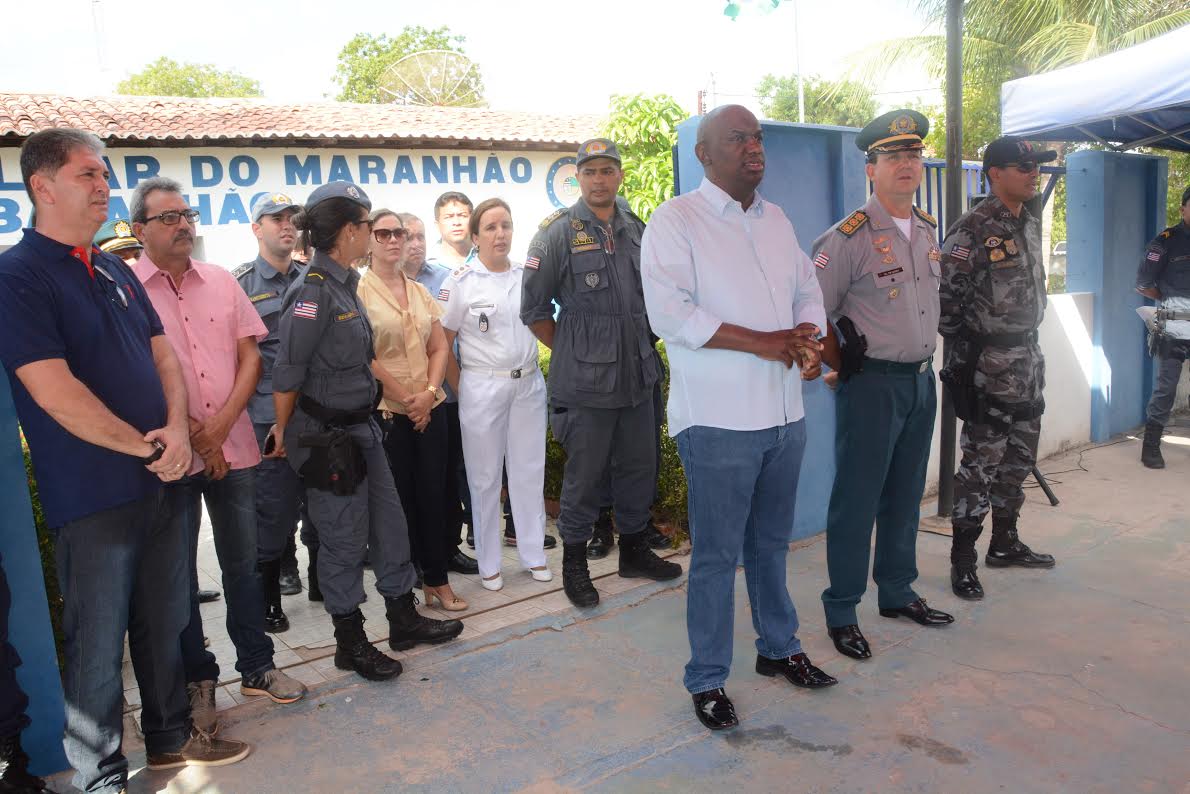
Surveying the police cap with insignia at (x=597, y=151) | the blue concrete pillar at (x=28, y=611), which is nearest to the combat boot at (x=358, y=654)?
the blue concrete pillar at (x=28, y=611)

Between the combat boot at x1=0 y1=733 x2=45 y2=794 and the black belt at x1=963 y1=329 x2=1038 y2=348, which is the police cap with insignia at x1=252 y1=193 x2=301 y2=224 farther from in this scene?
the black belt at x1=963 y1=329 x2=1038 y2=348

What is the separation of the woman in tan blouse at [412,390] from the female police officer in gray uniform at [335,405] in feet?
1.53

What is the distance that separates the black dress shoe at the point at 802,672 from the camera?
10.9 ft

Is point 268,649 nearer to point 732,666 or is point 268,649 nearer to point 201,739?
point 201,739

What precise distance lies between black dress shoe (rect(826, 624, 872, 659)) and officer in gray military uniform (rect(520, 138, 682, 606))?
1.13 meters

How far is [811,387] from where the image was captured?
510cm

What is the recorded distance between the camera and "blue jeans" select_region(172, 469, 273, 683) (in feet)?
10.5

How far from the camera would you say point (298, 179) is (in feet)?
53.6

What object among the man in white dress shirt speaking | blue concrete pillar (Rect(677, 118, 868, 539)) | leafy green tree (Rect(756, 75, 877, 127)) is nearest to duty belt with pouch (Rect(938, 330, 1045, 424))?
blue concrete pillar (Rect(677, 118, 868, 539))

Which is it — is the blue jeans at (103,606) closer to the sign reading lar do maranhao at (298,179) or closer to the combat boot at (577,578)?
the combat boot at (577,578)

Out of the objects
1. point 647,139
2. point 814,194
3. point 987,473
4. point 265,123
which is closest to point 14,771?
point 987,473

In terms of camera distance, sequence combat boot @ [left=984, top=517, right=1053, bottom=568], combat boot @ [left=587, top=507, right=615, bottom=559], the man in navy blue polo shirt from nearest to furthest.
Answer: the man in navy blue polo shirt → combat boot @ [left=984, top=517, right=1053, bottom=568] → combat boot @ [left=587, top=507, right=615, bottom=559]

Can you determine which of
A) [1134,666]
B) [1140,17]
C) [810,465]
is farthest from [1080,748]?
[1140,17]

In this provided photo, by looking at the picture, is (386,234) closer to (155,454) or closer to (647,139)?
(155,454)
